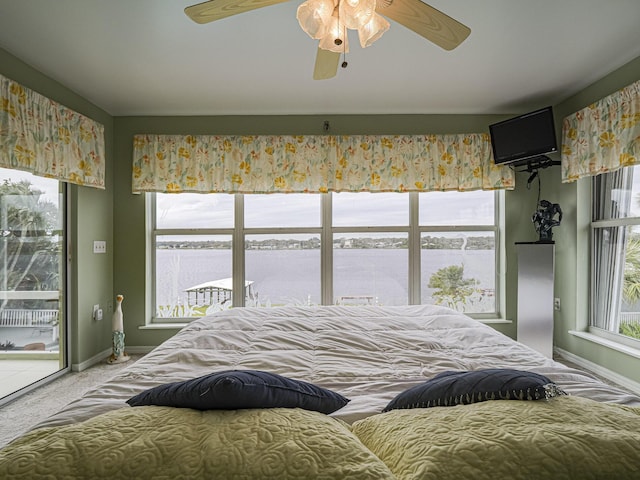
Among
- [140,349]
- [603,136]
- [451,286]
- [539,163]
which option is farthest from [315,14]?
[140,349]

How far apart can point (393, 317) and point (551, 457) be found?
1735mm

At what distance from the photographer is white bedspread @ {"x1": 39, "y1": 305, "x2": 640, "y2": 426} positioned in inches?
52.4

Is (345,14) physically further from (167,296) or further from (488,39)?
(167,296)

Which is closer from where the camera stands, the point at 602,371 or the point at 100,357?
the point at 602,371

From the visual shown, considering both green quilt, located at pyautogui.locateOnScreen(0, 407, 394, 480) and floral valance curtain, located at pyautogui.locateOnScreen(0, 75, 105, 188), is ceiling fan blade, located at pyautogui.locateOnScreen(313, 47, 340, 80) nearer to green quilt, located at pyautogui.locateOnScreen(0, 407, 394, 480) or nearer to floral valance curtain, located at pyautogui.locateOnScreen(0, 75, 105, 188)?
green quilt, located at pyautogui.locateOnScreen(0, 407, 394, 480)

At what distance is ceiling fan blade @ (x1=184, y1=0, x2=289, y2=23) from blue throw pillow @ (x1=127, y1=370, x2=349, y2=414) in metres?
1.38

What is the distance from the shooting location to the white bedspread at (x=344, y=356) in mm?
1332

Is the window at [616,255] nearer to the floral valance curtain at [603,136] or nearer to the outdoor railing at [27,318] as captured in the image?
the floral valance curtain at [603,136]

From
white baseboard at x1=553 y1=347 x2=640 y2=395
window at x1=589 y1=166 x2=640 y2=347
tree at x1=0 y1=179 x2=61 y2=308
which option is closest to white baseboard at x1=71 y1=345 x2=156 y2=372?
tree at x1=0 y1=179 x2=61 y2=308

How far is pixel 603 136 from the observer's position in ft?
10.3

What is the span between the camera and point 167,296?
13.6 ft

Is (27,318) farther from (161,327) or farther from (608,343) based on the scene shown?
(608,343)

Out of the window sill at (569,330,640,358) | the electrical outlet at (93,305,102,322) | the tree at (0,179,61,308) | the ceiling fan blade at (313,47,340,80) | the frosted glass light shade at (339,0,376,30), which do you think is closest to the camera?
the frosted glass light shade at (339,0,376,30)

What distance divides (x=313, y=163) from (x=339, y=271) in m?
1.17
